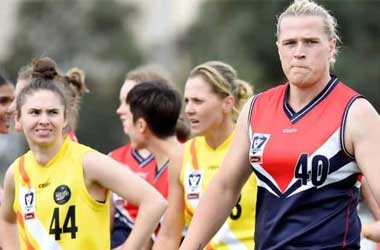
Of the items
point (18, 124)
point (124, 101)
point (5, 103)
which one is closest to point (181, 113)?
point (124, 101)

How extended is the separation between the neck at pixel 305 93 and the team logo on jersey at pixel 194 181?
1965mm

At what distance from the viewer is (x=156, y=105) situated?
1023 cm

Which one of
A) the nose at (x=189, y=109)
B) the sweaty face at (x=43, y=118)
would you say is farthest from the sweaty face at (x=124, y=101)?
the sweaty face at (x=43, y=118)

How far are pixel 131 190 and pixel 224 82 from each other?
5.05ft

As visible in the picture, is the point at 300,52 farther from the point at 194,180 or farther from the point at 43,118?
the point at 194,180

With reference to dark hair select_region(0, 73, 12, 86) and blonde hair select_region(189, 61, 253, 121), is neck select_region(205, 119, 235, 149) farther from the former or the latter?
dark hair select_region(0, 73, 12, 86)

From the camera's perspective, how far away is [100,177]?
842 centimetres

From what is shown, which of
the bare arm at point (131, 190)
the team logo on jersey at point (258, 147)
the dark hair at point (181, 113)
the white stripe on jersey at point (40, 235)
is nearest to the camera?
the team logo on jersey at point (258, 147)

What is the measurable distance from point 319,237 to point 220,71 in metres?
2.66

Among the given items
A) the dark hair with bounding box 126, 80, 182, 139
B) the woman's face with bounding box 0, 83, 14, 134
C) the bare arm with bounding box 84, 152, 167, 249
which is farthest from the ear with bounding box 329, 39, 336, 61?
the woman's face with bounding box 0, 83, 14, 134

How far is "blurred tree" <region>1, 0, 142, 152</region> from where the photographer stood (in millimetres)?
36406

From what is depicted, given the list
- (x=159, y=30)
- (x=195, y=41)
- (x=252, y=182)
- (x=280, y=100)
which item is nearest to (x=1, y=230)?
(x=252, y=182)

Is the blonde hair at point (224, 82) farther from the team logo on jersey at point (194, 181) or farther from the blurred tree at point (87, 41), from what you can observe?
the blurred tree at point (87, 41)

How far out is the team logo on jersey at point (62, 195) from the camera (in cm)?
848
